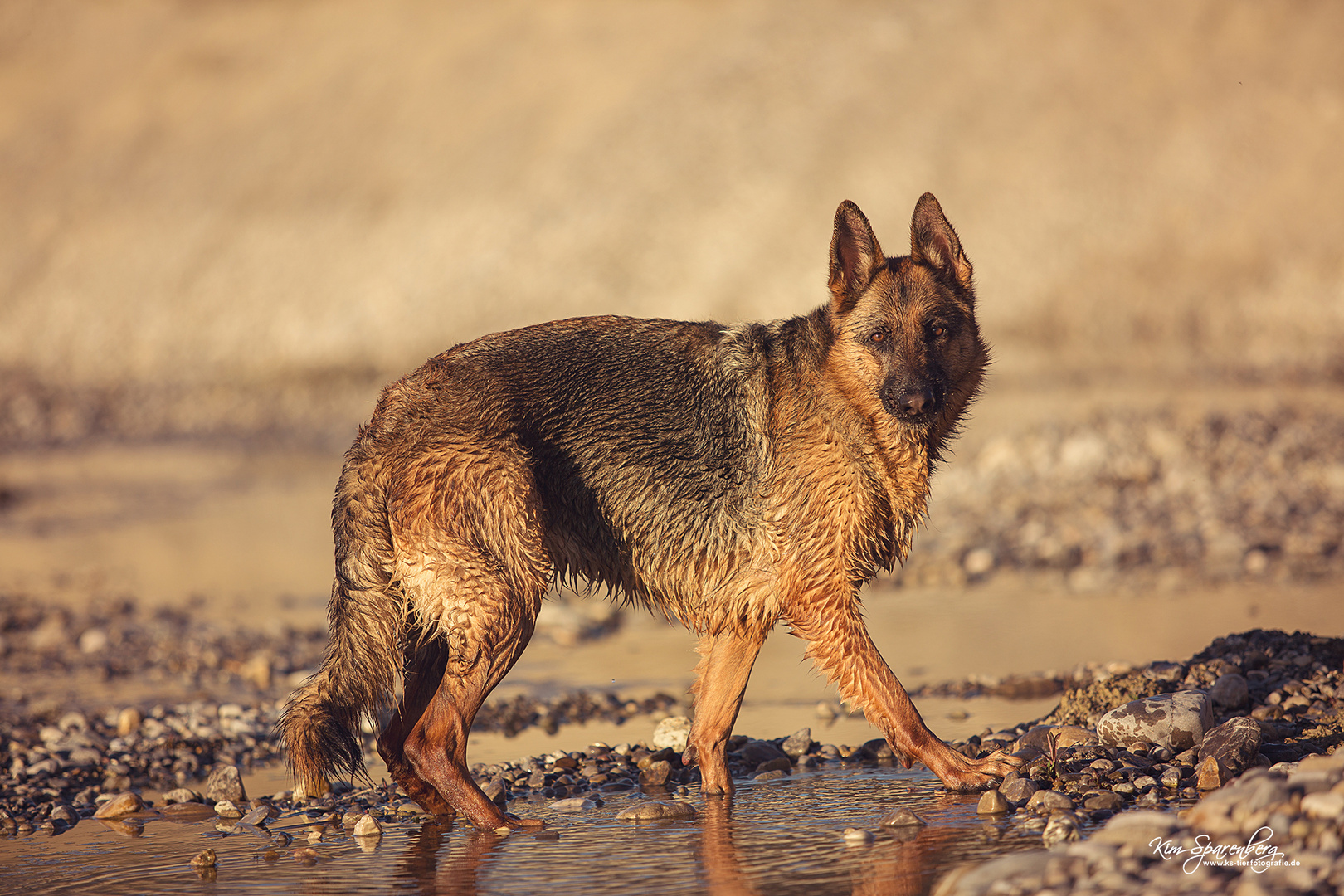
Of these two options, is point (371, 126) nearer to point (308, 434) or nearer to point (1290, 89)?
point (308, 434)

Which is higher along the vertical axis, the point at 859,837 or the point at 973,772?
the point at 973,772

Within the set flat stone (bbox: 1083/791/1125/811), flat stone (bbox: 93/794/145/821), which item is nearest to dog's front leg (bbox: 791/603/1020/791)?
flat stone (bbox: 1083/791/1125/811)

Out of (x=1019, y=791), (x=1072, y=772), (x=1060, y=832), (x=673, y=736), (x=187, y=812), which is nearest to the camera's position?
(x=1060, y=832)

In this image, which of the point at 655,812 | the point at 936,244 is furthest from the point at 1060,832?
the point at 936,244

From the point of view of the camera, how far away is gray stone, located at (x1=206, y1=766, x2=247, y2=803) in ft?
22.6

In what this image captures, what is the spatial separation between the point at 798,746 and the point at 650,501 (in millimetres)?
1694

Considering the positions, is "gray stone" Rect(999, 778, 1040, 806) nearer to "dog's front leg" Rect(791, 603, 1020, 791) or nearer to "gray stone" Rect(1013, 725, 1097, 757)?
"dog's front leg" Rect(791, 603, 1020, 791)

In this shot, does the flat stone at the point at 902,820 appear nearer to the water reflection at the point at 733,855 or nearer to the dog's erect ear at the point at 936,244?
the water reflection at the point at 733,855

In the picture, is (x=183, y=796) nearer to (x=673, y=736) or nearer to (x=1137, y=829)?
(x=673, y=736)

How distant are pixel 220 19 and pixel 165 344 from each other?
85.4 feet

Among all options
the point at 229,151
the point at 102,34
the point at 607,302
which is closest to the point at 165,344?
the point at 229,151

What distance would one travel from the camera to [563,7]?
189 ft

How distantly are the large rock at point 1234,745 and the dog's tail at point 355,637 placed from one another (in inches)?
152

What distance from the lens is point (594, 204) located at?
147 feet
